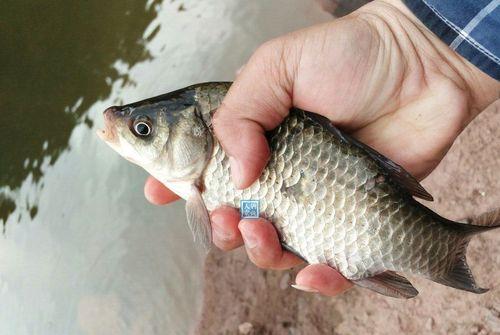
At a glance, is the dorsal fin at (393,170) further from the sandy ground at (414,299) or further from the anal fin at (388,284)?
the sandy ground at (414,299)

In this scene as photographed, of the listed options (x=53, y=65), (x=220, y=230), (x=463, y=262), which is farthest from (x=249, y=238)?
(x=53, y=65)

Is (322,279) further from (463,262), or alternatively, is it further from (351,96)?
(351,96)

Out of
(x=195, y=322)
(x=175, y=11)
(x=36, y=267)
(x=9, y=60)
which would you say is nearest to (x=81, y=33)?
(x=9, y=60)

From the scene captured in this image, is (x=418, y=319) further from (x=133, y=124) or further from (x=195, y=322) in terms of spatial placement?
(x=133, y=124)

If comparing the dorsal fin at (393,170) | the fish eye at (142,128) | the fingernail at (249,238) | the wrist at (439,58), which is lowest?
the fingernail at (249,238)

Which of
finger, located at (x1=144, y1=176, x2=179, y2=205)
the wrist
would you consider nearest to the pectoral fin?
finger, located at (x1=144, y1=176, x2=179, y2=205)

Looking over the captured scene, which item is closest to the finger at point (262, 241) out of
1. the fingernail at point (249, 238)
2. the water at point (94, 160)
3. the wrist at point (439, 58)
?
the fingernail at point (249, 238)
